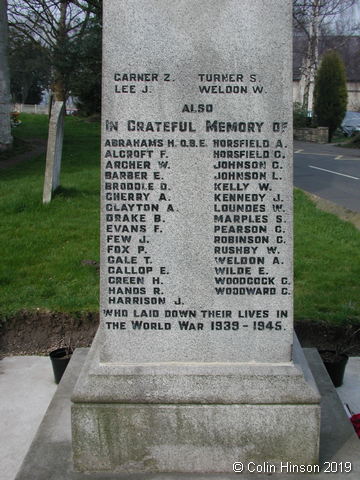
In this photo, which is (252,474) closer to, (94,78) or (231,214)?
(231,214)

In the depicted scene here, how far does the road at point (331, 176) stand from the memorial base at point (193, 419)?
29.2ft

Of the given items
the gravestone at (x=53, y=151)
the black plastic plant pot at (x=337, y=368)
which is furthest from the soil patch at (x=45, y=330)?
the gravestone at (x=53, y=151)

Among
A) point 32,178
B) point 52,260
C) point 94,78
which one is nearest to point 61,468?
point 52,260

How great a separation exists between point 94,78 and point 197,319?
82.9ft

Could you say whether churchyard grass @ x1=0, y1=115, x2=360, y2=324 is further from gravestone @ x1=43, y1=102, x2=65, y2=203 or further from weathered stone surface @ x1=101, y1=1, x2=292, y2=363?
weathered stone surface @ x1=101, y1=1, x2=292, y2=363

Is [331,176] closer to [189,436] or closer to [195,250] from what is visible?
[195,250]

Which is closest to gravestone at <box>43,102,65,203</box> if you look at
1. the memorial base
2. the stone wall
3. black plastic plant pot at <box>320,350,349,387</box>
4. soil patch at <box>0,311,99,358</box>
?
soil patch at <box>0,311,99,358</box>

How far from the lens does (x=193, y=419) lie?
3213 millimetres

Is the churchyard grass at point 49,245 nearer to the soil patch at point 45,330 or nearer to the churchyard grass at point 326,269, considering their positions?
the soil patch at point 45,330

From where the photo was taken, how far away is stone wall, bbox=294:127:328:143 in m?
35.5

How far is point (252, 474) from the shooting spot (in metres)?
3.21

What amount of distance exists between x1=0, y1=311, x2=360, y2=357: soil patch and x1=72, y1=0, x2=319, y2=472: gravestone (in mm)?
2269

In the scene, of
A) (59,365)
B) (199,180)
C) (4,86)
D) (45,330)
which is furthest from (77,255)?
(4,86)

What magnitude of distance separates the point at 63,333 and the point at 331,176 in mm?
13768
